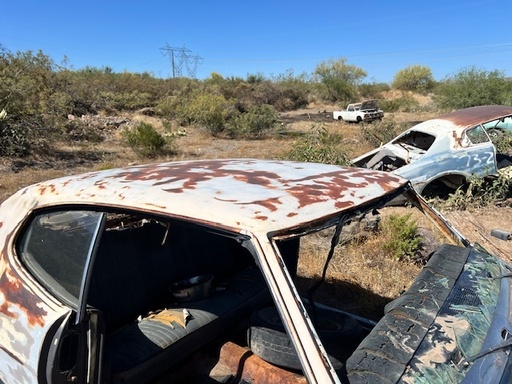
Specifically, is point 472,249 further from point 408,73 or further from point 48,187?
point 408,73

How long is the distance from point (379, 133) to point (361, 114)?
12.7 meters

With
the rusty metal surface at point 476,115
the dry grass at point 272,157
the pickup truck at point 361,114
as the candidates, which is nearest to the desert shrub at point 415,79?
the pickup truck at point 361,114

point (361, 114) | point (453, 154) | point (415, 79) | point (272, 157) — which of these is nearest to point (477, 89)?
point (361, 114)

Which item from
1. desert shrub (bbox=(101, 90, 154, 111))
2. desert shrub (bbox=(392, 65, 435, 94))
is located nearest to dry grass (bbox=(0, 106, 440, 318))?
desert shrub (bbox=(101, 90, 154, 111))

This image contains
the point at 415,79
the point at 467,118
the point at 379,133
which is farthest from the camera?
the point at 415,79

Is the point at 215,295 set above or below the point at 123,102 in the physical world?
below

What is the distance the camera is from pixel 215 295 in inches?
106

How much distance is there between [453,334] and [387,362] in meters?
0.34

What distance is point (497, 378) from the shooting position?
4.98 feet

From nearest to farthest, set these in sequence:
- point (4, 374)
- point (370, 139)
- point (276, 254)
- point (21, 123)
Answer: point (276, 254) → point (4, 374) → point (21, 123) → point (370, 139)

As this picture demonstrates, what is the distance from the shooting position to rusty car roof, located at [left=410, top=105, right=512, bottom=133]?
7480 mm

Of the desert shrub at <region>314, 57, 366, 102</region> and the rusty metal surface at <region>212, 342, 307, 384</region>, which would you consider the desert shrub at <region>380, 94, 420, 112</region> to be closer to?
the desert shrub at <region>314, 57, 366, 102</region>

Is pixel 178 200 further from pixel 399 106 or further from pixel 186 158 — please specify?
pixel 399 106

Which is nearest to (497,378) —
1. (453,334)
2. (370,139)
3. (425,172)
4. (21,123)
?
(453,334)
